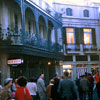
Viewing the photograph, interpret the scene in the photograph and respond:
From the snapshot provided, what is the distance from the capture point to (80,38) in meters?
29.5

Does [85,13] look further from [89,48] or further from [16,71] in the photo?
[16,71]

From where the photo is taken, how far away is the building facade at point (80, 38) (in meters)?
29.2

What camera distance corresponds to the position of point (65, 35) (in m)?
28.8

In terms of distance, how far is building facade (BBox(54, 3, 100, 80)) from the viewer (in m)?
29.2

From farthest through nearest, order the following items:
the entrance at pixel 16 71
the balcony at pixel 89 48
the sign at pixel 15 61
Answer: the balcony at pixel 89 48, the entrance at pixel 16 71, the sign at pixel 15 61

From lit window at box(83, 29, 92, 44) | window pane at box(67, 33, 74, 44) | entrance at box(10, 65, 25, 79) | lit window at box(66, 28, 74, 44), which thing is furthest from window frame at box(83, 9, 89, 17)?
entrance at box(10, 65, 25, 79)

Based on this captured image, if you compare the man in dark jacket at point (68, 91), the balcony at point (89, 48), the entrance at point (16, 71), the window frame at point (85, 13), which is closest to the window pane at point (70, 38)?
the balcony at point (89, 48)

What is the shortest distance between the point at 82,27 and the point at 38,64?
1126 centimetres

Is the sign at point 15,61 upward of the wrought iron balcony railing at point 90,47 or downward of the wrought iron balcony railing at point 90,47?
downward

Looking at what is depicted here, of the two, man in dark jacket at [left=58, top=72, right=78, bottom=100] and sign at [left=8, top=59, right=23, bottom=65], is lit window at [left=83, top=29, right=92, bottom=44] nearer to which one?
sign at [left=8, top=59, right=23, bottom=65]

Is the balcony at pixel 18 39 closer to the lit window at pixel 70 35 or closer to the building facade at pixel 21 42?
the building facade at pixel 21 42

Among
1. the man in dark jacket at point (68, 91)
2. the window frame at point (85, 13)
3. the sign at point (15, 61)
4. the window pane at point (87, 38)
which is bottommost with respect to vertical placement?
the man in dark jacket at point (68, 91)

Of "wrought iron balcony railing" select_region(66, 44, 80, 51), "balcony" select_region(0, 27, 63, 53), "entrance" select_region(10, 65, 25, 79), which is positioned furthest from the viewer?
"wrought iron balcony railing" select_region(66, 44, 80, 51)

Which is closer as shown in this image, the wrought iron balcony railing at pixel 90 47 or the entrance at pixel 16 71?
the entrance at pixel 16 71
